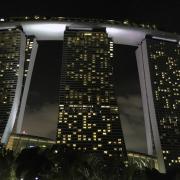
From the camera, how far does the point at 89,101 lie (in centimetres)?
13662

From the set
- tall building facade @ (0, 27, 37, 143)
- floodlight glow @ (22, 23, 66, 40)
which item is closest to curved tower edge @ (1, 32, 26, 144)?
tall building facade @ (0, 27, 37, 143)

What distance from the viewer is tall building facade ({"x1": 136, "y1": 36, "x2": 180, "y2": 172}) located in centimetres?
13275

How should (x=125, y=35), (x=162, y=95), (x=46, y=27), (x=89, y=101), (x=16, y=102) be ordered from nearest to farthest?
(x=89, y=101), (x=16, y=102), (x=162, y=95), (x=46, y=27), (x=125, y=35)

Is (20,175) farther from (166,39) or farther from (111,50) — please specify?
(166,39)

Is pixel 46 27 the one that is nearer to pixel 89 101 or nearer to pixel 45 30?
pixel 45 30

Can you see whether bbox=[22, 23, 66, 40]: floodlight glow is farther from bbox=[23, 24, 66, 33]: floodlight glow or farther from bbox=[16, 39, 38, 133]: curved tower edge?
bbox=[16, 39, 38, 133]: curved tower edge

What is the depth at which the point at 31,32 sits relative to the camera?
161375 millimetres

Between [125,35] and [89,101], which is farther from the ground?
[125,35]

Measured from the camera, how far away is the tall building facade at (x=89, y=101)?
130300 mm

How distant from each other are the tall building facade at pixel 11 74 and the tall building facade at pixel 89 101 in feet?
53.7

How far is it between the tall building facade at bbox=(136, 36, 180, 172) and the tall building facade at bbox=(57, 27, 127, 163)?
14.6 meters

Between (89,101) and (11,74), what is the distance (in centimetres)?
3166

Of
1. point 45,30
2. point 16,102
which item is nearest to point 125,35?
point 45,30

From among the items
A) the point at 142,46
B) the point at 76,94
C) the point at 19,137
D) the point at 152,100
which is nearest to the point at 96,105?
the point at 76,94
